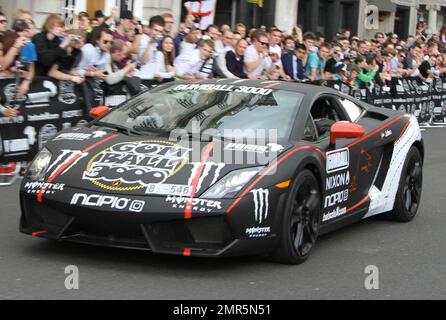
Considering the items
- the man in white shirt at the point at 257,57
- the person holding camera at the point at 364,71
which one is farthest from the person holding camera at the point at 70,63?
the person holding camera at the point at 364,71

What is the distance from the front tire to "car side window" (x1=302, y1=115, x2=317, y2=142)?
36 cm

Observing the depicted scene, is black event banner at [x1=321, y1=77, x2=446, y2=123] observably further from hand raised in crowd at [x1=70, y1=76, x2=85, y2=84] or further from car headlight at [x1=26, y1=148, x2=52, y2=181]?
car headlight at [x1=26, y1=148, x2=52, y2=181]

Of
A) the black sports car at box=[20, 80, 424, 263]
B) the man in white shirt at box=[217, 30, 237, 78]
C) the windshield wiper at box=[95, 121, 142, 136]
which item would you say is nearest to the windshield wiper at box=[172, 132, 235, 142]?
the black sports car at box=[20, 80, 424, 263]

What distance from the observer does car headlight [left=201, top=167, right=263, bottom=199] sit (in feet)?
20.3

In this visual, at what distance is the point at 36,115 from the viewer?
35.7ft

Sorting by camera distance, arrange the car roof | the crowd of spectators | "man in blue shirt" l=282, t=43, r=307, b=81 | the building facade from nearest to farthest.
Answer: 1. the car roof
2. the crowd of spectators
3. "man in blue shirt" l=282, t=43, r=307, b=81
4. the building facade

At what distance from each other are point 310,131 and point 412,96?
14.7 metres

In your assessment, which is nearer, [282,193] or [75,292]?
[75,292]

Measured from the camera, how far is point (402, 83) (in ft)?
69.0

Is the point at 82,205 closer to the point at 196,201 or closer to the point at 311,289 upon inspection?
the point at 196,201

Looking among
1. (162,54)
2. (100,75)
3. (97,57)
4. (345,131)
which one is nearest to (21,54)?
(100,75)

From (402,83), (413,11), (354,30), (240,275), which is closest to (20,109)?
(240,275)

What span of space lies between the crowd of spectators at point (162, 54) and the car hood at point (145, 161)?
398 centimetres

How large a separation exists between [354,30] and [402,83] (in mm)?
16371
